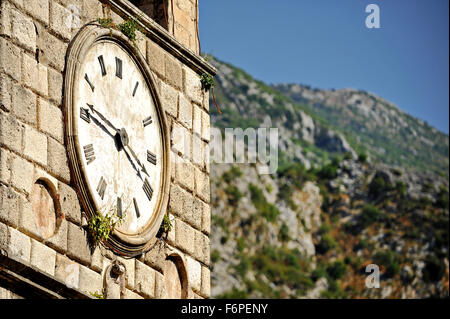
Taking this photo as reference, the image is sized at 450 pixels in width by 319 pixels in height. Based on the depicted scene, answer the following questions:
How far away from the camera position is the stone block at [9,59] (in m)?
8.56

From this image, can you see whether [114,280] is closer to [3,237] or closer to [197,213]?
[3,237]

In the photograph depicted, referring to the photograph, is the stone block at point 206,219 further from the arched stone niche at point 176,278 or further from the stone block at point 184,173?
the arched stone niche at point 176,278

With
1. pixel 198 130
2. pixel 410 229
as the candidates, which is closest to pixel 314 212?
pixel 410 229

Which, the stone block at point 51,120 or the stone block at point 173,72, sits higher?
the stone block at point 173,72

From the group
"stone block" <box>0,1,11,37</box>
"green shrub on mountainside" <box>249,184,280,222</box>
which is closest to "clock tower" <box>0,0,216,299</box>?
"stone block" <box>0,1,11,37</box>

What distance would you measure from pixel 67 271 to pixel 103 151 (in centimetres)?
131

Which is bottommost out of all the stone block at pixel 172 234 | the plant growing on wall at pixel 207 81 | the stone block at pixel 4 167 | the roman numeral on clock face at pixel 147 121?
the stone block at pixel 4 167

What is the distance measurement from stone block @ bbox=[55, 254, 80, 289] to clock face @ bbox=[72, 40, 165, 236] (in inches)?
23.8

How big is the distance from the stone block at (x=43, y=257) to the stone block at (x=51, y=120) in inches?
38.2

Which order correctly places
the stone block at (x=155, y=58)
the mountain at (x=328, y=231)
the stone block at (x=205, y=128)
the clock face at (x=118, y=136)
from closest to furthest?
the clock face at (x=118, y=136) → the stone block at (x=155, y=58) → the stone block at (x=205, y=128) → the mountain at (x=328, y=231)

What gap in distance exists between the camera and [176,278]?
34.7 feet

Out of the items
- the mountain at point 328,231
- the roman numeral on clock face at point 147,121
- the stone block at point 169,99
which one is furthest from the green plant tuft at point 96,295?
the mountain at point 328,231

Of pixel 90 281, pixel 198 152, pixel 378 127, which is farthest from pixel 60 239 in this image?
pixel 378 127
